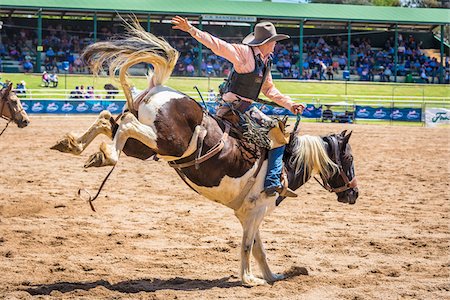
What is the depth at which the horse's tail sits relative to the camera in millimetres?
5863

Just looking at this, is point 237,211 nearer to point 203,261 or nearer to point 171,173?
point 203,261

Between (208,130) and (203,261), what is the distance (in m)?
2.04

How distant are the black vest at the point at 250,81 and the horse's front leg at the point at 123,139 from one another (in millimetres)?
1204

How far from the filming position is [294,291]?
6.54 metres

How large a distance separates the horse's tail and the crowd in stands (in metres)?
35.9

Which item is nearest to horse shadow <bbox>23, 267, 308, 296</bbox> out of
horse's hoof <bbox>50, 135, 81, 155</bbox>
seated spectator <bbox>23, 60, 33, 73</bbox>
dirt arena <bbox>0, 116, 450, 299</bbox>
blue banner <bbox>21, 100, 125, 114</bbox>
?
dirt arena <bbox>0, 116, 450, 299</bbox>

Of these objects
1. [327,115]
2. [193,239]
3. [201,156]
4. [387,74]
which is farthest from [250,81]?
[387,74]

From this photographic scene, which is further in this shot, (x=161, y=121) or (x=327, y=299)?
(x=327, y=299)

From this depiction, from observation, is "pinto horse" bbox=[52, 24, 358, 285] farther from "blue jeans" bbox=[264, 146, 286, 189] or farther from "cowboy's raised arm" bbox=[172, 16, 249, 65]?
"cowboy's raised arm" bbox=[172, 16, 249, 65]

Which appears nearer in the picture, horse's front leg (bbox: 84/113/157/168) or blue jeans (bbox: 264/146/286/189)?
horse's front leg (bbox: 84/113/157/168)

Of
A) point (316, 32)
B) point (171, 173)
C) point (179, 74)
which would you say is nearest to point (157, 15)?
point (179, 74)

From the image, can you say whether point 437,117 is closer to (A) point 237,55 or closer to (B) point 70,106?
(B) point 70,106

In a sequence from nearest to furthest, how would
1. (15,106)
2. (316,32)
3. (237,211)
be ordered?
(237,211) < (15,106) < (316,32)

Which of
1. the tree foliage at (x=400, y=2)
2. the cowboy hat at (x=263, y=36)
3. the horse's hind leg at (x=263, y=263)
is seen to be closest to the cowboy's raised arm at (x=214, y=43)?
the cowboy hat at (x=263, y=36)
